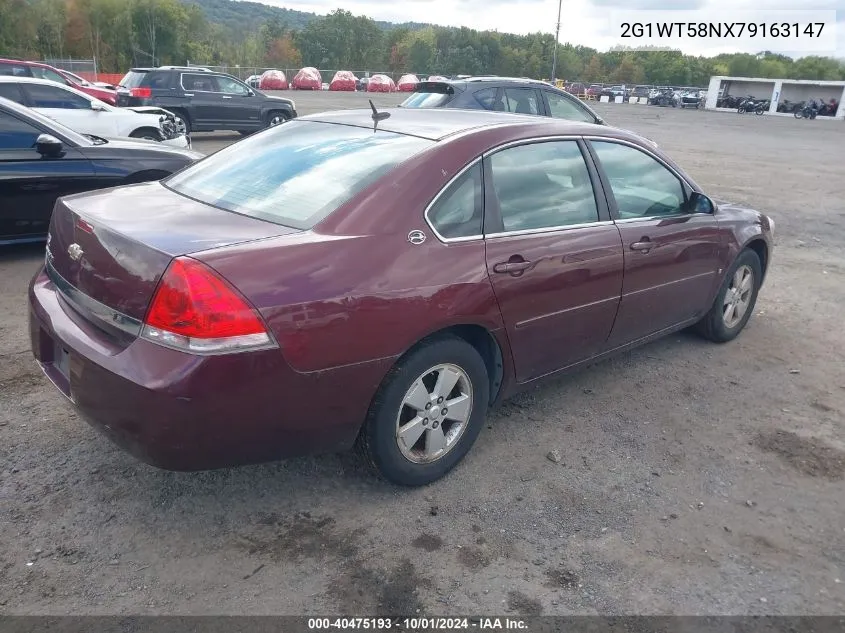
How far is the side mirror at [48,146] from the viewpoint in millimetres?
6016

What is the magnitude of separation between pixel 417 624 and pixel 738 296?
386 centimetres

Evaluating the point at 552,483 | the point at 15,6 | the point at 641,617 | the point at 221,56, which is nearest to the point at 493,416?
the point at 552,483

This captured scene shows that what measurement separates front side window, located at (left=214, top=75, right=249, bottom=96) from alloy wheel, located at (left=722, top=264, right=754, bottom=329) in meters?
14.4

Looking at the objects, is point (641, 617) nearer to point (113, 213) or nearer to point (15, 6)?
point (113, 213)

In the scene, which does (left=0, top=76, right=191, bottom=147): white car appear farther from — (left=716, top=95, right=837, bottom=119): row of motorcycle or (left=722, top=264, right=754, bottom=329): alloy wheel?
(left=716, top=95, right=837, bottom=119): row of motorcycle

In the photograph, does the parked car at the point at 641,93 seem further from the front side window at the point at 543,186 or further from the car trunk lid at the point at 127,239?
the car trunk lid at the point at 127,239

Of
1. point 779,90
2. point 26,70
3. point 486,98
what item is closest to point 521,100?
point 486,98

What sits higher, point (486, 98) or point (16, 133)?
point (486, 98)

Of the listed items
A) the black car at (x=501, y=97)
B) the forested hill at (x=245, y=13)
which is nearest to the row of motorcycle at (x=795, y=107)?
the black car at (x=501, y=97)

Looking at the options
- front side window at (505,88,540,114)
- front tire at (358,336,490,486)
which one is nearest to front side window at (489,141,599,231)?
front tire at (358,336,490,486)

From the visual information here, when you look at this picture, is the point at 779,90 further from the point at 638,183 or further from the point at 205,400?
the point at 205,400

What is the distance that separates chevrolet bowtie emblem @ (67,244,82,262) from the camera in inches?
115

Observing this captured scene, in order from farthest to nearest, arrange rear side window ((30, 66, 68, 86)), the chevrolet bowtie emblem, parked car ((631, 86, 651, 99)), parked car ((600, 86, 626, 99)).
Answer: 1. parked car ((631, 86, 651, 99))
2. parked car ((600, 86, 626, 99))
3. rear side window ((30, 66, 68, 86))
4. the chevrolet bowtie emblem

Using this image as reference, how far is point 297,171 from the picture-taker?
3.37m
